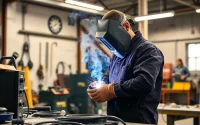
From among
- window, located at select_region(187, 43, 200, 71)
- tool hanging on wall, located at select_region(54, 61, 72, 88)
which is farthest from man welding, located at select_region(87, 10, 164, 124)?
window, located at select_region(187, 43, 200, 71)

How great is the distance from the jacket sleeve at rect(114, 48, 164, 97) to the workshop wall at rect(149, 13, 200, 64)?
8.02 meters

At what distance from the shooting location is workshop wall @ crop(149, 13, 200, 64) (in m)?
9.42

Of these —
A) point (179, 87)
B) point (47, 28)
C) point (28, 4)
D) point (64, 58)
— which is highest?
point (28, 4)

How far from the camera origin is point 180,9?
9.03 meters

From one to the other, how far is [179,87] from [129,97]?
24.2 feet

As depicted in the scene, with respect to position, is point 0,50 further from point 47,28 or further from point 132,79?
point 132,79

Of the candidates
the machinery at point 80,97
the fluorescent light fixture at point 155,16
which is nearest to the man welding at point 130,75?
the fluorescent light fixture at point 155,16

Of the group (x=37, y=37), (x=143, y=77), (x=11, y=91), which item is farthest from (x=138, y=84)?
(x=37, y=37)

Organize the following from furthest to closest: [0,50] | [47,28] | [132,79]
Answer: [47,28] < [0,50] < [132,79]

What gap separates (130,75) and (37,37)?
21.9 feet

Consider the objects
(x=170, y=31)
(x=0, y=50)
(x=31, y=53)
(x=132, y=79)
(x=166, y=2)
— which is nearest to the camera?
(x=132, y=79)

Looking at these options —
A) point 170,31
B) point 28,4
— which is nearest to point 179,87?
point 170,31

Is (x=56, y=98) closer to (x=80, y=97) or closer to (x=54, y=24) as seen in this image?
(x=80, y=97)

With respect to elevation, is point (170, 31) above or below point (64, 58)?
above
